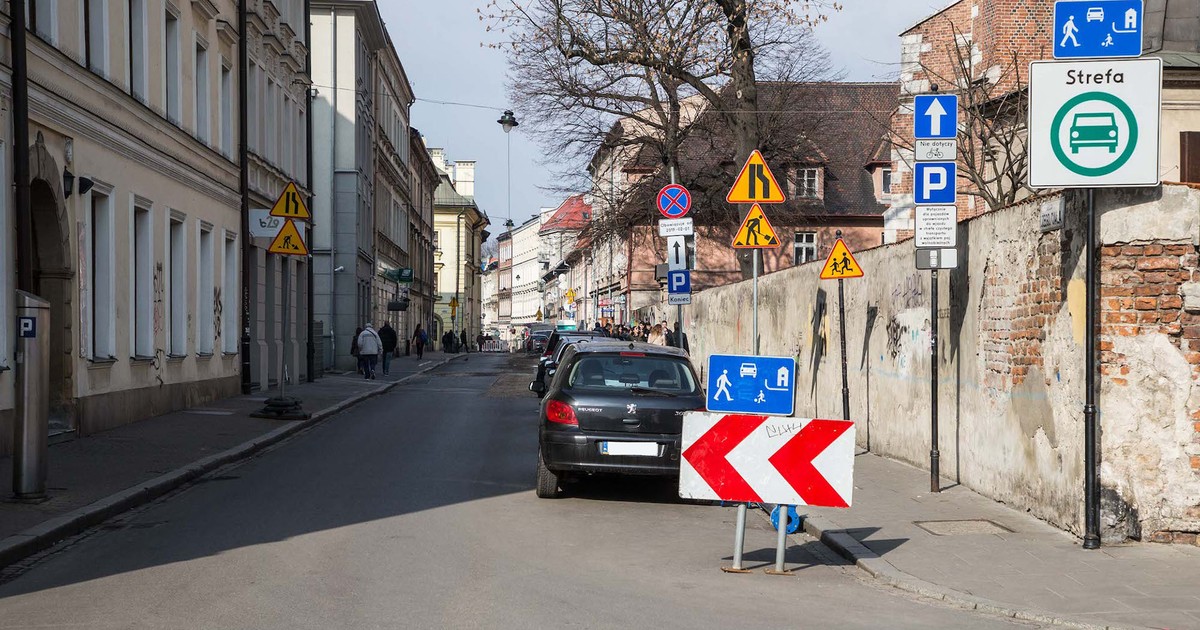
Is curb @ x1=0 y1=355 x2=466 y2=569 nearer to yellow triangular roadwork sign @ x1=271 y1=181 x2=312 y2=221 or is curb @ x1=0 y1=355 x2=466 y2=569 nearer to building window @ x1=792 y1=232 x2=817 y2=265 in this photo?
yellow triangular roadwork sign @ x1=271 y1=181 x2=312 y2=221

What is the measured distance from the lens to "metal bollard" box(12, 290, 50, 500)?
10.2m

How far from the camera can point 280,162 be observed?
3192cm

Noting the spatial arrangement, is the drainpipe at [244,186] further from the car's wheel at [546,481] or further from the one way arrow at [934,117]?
the one way arrow at [934,117]

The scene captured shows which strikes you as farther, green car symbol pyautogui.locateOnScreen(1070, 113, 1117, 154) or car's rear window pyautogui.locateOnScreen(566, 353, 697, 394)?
car's rear window pyautogui.locateOnScreen(566, 353, 697, 394)

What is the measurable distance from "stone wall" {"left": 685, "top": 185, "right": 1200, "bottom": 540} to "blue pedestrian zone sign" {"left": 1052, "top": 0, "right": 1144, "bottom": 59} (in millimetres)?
1031

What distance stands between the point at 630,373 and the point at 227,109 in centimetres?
1627

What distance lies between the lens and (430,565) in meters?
8.52

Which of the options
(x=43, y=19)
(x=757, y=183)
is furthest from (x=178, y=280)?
(x=757, y=183)

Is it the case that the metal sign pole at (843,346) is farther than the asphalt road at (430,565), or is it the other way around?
the metal sign pole at (843,346)

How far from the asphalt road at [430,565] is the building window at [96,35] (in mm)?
6951

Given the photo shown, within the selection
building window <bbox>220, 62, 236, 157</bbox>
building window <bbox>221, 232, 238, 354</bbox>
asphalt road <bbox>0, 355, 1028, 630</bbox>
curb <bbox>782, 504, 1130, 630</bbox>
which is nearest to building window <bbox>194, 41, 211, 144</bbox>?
building window <bbox>220, 62, 236, 157</bbox>

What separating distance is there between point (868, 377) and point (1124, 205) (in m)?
7.15

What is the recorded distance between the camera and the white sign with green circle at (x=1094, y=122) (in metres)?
9.17

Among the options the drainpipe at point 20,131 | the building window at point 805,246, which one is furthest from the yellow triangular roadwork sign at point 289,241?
the building window at point 805,246
